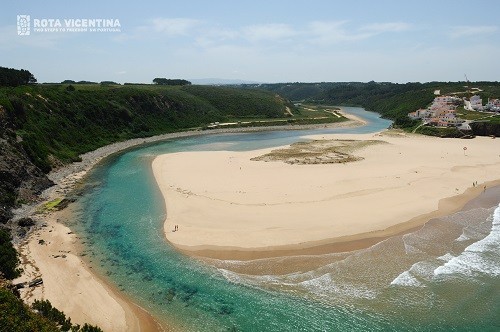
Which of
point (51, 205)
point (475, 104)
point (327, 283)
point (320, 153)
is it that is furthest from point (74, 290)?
point (475, 104)

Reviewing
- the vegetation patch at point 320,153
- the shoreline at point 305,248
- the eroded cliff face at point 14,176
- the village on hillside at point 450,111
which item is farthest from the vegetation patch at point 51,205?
the village on hillside at point 450,111

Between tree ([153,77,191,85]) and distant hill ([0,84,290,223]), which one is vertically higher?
tree ([153,77,191,85])

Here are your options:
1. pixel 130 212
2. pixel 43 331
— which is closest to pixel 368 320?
pixel 43 331

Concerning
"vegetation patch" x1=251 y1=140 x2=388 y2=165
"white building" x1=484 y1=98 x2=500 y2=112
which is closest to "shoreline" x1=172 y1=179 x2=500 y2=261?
"vegetation patch" x1=251 y1=140 x2=388 y2=165

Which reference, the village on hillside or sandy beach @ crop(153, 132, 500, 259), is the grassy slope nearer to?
sandy beach @ crop(153, 132, 500, 259)

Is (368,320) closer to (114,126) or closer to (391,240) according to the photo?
(391,240)
